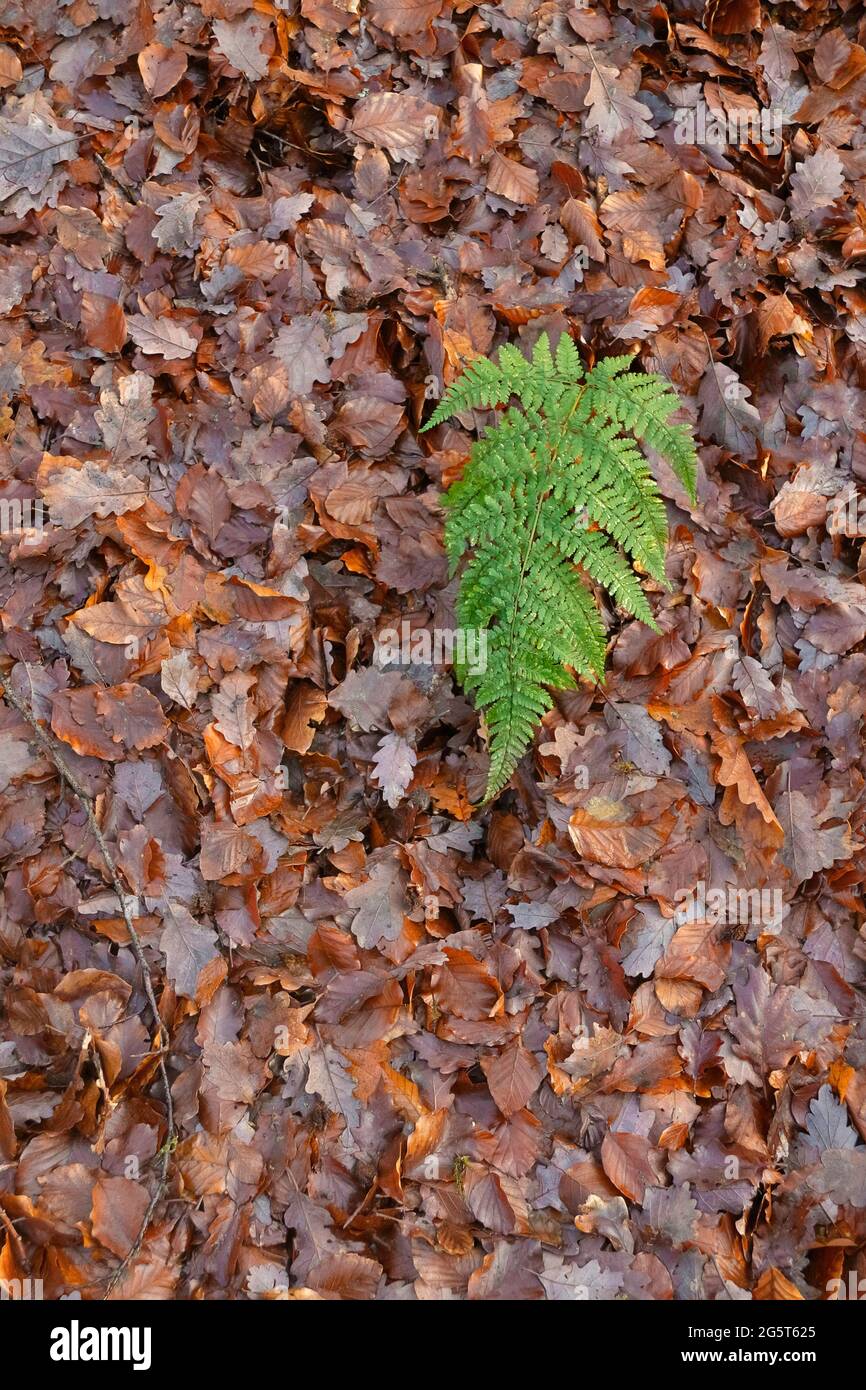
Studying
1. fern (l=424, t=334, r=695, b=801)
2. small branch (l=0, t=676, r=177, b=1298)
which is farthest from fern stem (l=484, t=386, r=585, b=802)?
small branch (l=0, t=676, r=177, b=1298)

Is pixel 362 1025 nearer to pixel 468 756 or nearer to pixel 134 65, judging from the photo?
pixel 468 756

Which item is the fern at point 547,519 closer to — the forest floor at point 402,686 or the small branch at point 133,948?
the forest floor at point 402,686

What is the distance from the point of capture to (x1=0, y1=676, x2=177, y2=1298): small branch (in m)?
2.24

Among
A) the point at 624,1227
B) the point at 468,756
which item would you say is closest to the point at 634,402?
the point at 468,756

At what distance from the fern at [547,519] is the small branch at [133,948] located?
3.53ft

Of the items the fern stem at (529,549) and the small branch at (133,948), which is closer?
the small branch at (133,948)

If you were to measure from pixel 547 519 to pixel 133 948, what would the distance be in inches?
65.7

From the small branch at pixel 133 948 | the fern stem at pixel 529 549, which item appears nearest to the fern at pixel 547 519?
the fern stem at pixel 529 549

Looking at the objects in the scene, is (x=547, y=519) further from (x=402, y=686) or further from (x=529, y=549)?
(x=402, y=686)

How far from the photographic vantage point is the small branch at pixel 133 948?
2242 millimetres

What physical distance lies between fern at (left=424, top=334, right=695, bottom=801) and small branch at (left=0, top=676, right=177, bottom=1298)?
107 centimetres

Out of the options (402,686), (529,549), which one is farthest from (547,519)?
(402,686)

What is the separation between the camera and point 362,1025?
8.18 ft

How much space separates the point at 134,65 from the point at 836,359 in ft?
8.67
